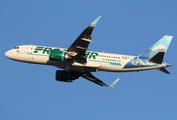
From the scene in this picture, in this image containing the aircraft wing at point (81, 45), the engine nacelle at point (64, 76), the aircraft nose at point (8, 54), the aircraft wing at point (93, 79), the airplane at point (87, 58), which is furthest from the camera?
the aircraft wing at point (93, 79)

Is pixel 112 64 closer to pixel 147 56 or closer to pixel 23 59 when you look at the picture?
pixel 147 56

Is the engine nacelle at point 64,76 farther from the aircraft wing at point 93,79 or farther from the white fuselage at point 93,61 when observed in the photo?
the white fuselage at point 93,61

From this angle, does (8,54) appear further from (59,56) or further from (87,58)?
(87,58)

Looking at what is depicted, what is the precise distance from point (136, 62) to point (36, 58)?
18268mm

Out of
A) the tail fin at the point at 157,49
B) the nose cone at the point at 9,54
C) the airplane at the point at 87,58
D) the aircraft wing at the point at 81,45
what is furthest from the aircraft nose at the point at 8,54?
the tail fin at the point at 157,49

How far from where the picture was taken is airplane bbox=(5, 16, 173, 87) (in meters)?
47.5

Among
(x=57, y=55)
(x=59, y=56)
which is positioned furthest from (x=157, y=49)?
(x=57, y=55)

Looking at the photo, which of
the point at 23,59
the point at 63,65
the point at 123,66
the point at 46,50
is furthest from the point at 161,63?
the point at 23,59

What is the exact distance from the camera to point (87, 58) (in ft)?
163

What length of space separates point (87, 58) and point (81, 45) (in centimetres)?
443

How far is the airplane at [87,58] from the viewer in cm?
4750

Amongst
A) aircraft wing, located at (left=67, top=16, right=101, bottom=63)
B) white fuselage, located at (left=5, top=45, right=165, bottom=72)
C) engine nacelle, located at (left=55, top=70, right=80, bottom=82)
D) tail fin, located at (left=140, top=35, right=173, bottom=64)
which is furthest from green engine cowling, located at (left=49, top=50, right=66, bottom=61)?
tail fin, located at (left=140, top=35, right=173, bottom=64)

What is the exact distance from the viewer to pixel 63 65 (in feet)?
163

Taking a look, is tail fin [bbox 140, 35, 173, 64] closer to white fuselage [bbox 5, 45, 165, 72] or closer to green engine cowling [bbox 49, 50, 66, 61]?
white fuselage [bbox 5, 45, 165, 72]
